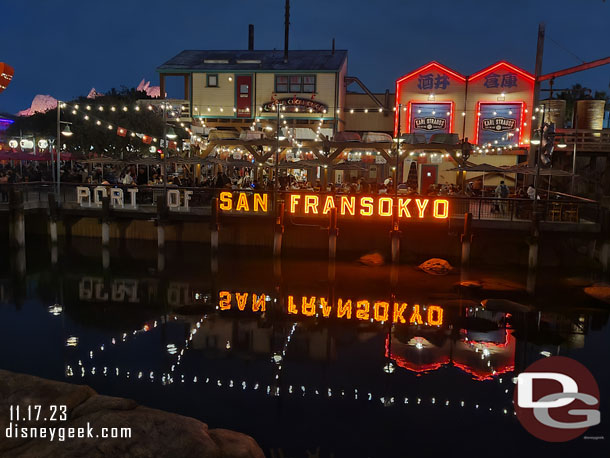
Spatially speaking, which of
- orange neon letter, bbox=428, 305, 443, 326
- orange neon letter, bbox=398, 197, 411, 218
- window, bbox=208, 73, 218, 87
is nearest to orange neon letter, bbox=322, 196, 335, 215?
orange neon letter, bbox=398, 197, 411, 218

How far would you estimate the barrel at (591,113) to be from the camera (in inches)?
1348

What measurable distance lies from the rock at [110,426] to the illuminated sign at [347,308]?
9937 millimetres

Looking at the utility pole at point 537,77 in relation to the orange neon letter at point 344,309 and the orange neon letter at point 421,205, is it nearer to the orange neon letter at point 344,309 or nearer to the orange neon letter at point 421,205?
the orange neon letter at point 421,205

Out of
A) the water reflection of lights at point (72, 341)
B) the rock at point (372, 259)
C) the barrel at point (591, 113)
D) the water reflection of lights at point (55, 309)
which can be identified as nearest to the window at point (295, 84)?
the rock at point (372, 259)

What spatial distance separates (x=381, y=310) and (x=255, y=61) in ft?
81.9

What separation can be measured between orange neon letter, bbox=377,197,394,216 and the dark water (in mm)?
2669

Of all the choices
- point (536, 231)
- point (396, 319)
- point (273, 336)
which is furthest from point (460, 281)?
point (273, 336)

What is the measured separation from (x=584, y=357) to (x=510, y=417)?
17.3 feet

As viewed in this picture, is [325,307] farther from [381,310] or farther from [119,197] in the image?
[119,197]

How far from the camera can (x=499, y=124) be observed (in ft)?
114

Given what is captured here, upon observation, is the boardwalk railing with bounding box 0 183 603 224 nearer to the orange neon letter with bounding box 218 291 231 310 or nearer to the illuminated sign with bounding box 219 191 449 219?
the illuminated sign with bounding box 219 191 449 219

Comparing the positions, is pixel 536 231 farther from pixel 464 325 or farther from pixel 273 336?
pixel 273 336

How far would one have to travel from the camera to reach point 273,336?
17219mm

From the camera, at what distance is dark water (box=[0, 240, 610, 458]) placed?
11586 millimetres
